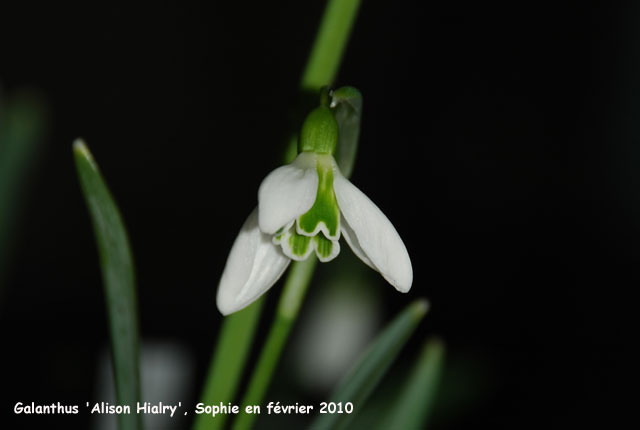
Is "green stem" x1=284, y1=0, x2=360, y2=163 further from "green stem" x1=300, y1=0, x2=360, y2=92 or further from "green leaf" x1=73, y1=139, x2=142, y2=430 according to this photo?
"green leaf" x1=73, y1=139, x2=142, y2=430

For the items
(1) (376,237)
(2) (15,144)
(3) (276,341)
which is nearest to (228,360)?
(3) (276,341)

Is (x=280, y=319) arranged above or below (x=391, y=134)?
below

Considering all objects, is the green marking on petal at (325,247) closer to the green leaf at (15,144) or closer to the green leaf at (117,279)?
the green leaf at (117,279)

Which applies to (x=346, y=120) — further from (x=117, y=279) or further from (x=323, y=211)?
(x=117, y=279)

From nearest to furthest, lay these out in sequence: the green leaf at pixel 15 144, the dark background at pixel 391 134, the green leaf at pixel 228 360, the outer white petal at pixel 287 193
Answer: the outer white petal at pixel 287 193 → the green leaf at pixel 228 360 → the green leaf at pixel 15 144 → the dark background at pixel 391 134

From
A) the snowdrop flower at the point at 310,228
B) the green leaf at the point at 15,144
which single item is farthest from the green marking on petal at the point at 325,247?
the green leaf at the point at 15,144

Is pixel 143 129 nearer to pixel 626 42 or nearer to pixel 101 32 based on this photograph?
pixel 101 32

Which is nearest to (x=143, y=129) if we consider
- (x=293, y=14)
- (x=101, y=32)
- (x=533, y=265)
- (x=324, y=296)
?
(x=101, y=32)

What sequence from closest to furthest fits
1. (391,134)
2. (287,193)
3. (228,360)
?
(287,193) → (228,360) → (391,134)
